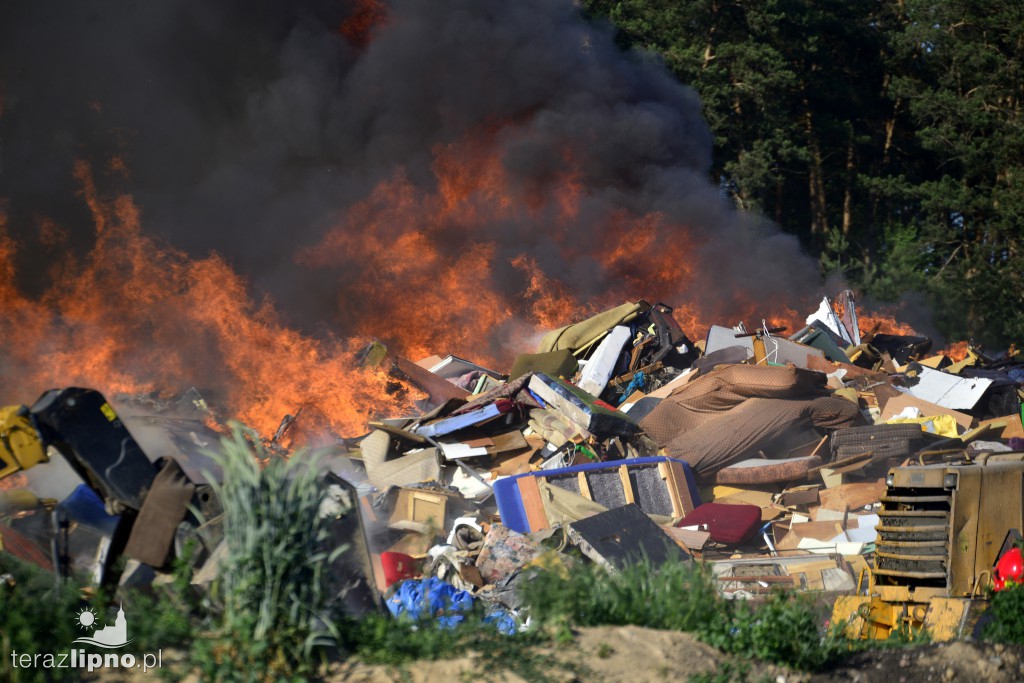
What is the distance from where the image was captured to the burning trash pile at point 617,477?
4.79m

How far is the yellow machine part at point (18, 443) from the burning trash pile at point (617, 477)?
0.02 m

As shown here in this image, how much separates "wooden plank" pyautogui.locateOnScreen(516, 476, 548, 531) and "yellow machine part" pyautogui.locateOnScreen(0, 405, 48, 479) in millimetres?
4096

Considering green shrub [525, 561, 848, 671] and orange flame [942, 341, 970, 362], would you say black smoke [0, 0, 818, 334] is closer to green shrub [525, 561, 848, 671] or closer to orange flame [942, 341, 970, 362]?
orange flame [942, 341, 970, 362]

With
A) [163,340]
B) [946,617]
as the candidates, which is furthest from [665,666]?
Result: [163,340]

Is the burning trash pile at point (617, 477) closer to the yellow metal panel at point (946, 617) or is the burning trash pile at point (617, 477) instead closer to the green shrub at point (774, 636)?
the yellow metal panel at point (946, 617)

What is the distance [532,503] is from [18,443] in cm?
430

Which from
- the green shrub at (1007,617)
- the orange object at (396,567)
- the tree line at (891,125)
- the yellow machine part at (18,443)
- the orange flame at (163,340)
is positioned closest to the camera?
the green shrub at (1007,617)

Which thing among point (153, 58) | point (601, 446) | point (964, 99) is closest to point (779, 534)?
point (601, 446)

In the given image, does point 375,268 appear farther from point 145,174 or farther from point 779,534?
point 779,534

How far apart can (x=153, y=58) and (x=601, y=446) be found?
12.5 m

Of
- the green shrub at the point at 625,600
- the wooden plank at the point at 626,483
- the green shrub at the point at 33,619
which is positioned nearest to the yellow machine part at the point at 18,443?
the green shrub at the point at 33,619

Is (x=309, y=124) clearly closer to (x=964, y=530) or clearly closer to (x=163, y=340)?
(x=163, y=340)

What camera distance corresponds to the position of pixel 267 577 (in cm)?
368

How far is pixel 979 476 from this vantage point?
6152mm
